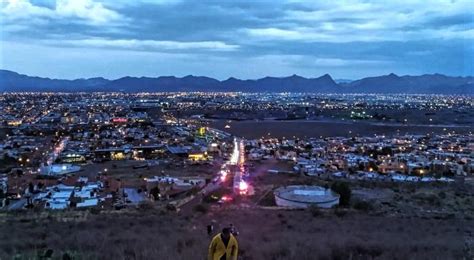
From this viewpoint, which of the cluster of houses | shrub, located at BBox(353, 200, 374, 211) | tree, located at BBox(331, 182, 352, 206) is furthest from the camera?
the cluster of houses

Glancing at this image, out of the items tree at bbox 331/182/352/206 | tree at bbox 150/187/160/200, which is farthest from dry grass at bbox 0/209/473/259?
tree at bbox 150/187/160/200

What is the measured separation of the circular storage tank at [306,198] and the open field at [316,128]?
2013 inches

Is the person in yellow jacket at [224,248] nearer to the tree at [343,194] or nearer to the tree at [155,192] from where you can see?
the tree at [343,194]

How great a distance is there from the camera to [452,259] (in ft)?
25.1

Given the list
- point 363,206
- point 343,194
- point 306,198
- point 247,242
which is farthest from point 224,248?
point 343,194

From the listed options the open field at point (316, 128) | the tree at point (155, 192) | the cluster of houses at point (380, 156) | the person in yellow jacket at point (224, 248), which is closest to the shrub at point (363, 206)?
the tree at point (155, 192)

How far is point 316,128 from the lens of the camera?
85.1 metres

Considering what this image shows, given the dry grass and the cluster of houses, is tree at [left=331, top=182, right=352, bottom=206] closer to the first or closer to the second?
the dry grass

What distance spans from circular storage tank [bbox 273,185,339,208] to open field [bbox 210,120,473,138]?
51.1 metres

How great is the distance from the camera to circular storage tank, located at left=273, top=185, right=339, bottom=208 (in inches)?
832

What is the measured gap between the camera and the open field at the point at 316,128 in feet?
259

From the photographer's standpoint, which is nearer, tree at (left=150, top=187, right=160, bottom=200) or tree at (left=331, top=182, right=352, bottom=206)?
tree at (left=331, top=182, right=352, bottom=206)

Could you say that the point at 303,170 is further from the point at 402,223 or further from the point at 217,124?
the point at 217,124

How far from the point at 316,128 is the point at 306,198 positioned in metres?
63.7
